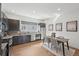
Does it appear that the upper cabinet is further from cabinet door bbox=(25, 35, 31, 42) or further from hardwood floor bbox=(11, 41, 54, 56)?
hardwood floor bbox=(11, 41, 54, 56)

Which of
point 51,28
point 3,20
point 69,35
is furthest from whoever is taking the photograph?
point 51,28

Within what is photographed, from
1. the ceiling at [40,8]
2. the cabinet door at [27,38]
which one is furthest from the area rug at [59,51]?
the ceiling at [40,8]

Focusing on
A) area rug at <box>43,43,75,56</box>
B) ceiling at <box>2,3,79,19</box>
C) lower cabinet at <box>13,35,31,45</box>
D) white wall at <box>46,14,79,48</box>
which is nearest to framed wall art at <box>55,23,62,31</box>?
white wall at <box>46,14,79,48</box>

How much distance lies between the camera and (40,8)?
1.56m

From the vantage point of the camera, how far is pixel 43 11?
1.61 meters

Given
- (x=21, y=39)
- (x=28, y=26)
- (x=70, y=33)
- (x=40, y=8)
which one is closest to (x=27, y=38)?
(x=21, y=39)

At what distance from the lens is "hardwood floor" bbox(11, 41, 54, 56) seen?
61.7 inches

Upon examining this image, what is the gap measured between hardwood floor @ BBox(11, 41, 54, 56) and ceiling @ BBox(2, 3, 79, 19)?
0.60 m

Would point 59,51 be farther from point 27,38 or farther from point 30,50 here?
point 27,38

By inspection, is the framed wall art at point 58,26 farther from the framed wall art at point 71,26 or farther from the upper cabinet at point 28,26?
the upper cabinet at point 28,26

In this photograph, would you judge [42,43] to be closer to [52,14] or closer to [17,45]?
[17,45]

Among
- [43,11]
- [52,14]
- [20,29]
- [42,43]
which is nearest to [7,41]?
[20,29]

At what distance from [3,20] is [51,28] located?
0.93m

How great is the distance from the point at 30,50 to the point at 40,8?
0.84 m
